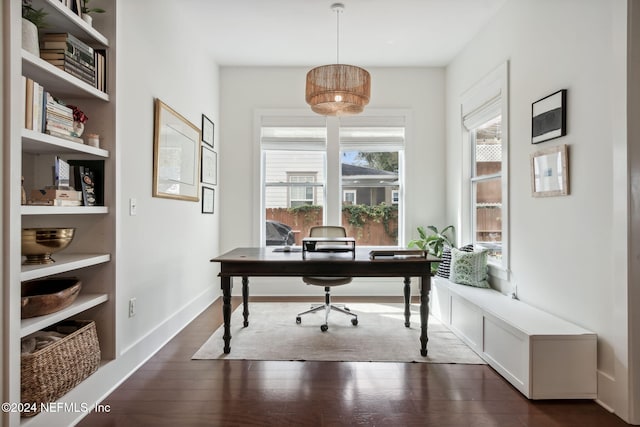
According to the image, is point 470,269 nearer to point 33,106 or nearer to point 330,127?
point 330,127

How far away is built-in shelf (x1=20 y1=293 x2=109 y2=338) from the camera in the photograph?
1536 millimetres

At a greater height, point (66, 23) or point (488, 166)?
point (66, 23)

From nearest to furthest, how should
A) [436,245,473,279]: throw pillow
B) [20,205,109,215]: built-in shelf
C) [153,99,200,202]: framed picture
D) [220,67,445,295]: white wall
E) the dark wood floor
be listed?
[20,205,109,215]: built-in shelf < the dark wood floor < [153,99,200,202]: framed picture < [436,245,473,279]: throw pillow < [220,67,445,295]: white wall

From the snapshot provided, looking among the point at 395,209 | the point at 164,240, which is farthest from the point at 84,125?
the point at 395,209

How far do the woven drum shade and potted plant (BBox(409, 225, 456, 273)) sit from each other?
1.93 meters

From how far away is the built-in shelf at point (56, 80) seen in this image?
1.58m

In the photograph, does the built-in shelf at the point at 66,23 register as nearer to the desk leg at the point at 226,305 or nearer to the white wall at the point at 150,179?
the white wall at the point at 150,179

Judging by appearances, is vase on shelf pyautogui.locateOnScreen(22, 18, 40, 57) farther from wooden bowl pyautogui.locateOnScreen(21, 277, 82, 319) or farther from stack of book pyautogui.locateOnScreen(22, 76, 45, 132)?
wooden bowl pyautogui.locateOnScreen(21, 277, 82, 319)

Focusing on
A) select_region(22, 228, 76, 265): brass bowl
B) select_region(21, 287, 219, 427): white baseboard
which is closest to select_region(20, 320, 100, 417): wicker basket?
select_region(21, 287, 219, 427): white baseboard

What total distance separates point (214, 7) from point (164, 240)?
6.95 ft

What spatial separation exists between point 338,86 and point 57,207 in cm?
209

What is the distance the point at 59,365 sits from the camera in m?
1.70

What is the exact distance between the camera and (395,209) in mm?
4625

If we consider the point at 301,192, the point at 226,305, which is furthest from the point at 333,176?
the point at 226,305
